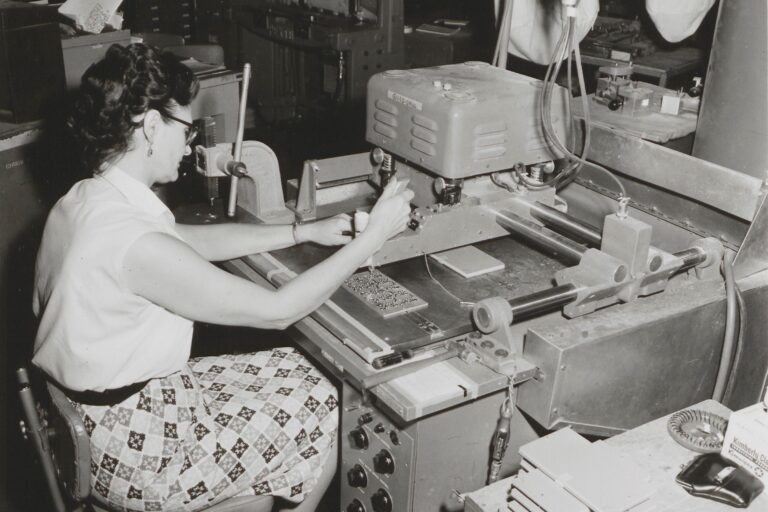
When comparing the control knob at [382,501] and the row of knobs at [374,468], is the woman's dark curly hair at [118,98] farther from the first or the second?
the control knob at [382,501]

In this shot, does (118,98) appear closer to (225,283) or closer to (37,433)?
(225,283)

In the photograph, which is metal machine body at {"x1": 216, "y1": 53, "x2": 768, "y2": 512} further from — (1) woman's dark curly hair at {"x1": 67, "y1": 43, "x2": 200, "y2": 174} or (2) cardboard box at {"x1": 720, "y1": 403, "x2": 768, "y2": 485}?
(1) woman's dark curly hair at {"x1": 67, "y1": 43, "x2": 200, "y2": 174}

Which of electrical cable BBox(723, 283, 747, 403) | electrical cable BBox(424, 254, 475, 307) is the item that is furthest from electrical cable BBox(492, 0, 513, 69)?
electrical cable BBox(723, 283, 747, 403)

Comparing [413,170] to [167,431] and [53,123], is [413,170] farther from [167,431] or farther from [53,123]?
[53,123]

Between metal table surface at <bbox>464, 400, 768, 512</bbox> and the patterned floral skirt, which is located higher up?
metal table surface at <bbox>464, 400, 768, 512</bbox>

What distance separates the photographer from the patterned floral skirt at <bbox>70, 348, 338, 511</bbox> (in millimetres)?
1594

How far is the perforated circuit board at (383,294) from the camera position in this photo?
1.73m

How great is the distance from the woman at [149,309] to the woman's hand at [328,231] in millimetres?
268

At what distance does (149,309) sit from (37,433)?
0.38 m

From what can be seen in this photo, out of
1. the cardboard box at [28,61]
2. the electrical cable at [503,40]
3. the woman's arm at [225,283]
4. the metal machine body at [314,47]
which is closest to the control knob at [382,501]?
the woman's arm at [225,283]

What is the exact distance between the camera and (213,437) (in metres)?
1.68

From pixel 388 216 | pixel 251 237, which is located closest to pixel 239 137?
pixel 251 237

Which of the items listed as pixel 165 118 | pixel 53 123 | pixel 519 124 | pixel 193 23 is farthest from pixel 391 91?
pixel 193 23

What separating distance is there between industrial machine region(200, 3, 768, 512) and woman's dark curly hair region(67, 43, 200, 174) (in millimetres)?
468
